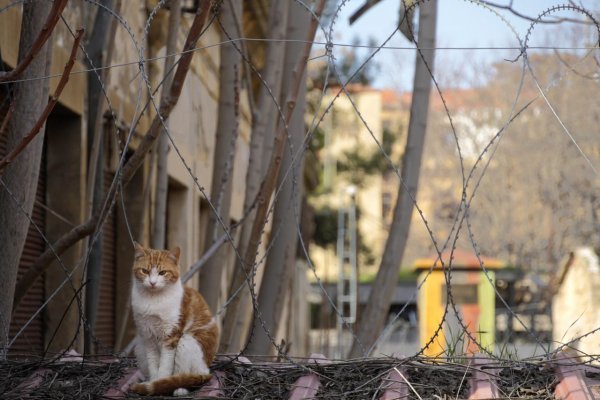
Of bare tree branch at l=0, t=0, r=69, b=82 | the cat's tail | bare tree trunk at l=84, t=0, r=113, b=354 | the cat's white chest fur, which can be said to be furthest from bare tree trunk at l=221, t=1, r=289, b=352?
bare tree branch at l=0, t=0, r=69, b=82

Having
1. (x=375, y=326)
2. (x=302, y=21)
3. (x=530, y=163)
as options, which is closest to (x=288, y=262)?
(x=375, y=326)

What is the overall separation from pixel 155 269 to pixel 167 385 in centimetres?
56

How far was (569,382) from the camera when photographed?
4355 millimetres

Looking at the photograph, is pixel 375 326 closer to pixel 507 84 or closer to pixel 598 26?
pixel 598 26

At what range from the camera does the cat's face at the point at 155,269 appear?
4.84 metres

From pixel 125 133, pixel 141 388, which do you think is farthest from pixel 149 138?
pixel 125 133

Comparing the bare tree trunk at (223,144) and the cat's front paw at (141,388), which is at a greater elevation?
the bare tree trunk at (223,144)

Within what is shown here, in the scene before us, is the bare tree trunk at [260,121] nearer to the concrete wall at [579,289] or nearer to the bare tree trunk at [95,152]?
the bare tree trunk at [95,152]

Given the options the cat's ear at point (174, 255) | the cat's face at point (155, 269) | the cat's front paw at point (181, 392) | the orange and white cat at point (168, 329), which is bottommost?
the cat's front paw at point (181, 392)

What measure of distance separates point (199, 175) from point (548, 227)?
22863mm

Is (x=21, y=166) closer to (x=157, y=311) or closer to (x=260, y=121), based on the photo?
(x=157, y=311)

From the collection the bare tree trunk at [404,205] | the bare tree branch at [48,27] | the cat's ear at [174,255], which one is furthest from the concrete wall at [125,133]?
the bare tree trunk at [404,205]

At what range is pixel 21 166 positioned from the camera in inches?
220

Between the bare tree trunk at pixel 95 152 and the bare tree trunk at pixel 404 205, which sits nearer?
the bare tree trunk at pixel 95 152
